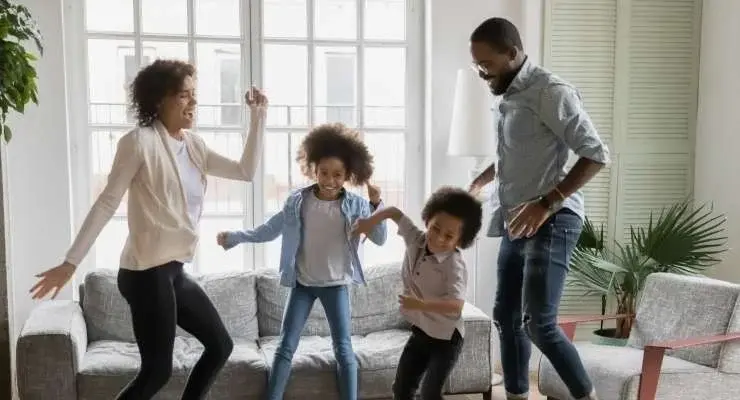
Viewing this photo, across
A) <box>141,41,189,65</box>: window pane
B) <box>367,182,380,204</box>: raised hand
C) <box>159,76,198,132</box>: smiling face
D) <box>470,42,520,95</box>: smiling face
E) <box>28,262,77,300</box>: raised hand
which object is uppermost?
<box>141,41,189,65</box>: window pane

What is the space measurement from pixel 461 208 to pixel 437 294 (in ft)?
1.00

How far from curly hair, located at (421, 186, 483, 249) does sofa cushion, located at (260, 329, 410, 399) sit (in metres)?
0.83

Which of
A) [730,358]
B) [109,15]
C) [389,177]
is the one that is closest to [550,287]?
[730,358]

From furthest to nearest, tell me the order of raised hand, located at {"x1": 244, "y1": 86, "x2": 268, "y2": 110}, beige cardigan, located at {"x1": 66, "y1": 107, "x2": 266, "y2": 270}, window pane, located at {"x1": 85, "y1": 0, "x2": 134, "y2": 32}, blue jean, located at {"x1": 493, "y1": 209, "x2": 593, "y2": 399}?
window pane, located at {"x1": 85, "y1": 0, "x2": 134, "y2": 32} → raised hand, located at {"x1": 244, "y1": 86, "x2": 268, "y2": 110} → blue jean, located at {"x1": 493, "y1": 209, "x2": 593, "y2": 399} → beige cardigan, located at {"x1": 66, "y1": 107, "x2": 266, "y2": 270}

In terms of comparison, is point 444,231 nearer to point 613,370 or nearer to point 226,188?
point 613,370

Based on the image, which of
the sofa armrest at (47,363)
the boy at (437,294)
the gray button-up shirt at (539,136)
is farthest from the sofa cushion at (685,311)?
the sofa armrest at (47,363)

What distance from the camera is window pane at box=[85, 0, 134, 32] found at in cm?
359

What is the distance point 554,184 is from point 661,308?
1259 mm

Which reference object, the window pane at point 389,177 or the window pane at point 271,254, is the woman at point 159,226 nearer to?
the window pane at point 271,254

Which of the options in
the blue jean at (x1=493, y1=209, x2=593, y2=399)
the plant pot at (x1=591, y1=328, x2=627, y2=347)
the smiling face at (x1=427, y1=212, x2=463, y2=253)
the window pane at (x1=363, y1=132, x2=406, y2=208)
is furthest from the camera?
the window pane at (x1=363, y1=132, x2=406, y2=208)

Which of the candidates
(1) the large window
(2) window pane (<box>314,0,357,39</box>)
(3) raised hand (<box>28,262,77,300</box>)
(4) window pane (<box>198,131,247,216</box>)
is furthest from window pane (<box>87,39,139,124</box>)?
(3) raised hand (<box>28,262,77,300</box>)

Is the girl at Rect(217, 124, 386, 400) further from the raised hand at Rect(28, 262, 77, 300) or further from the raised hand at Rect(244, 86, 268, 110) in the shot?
the raised hand at Rect(28, 262, 77, 300)

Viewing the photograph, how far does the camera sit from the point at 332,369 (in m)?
2.96

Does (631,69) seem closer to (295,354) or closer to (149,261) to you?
(295,354)
